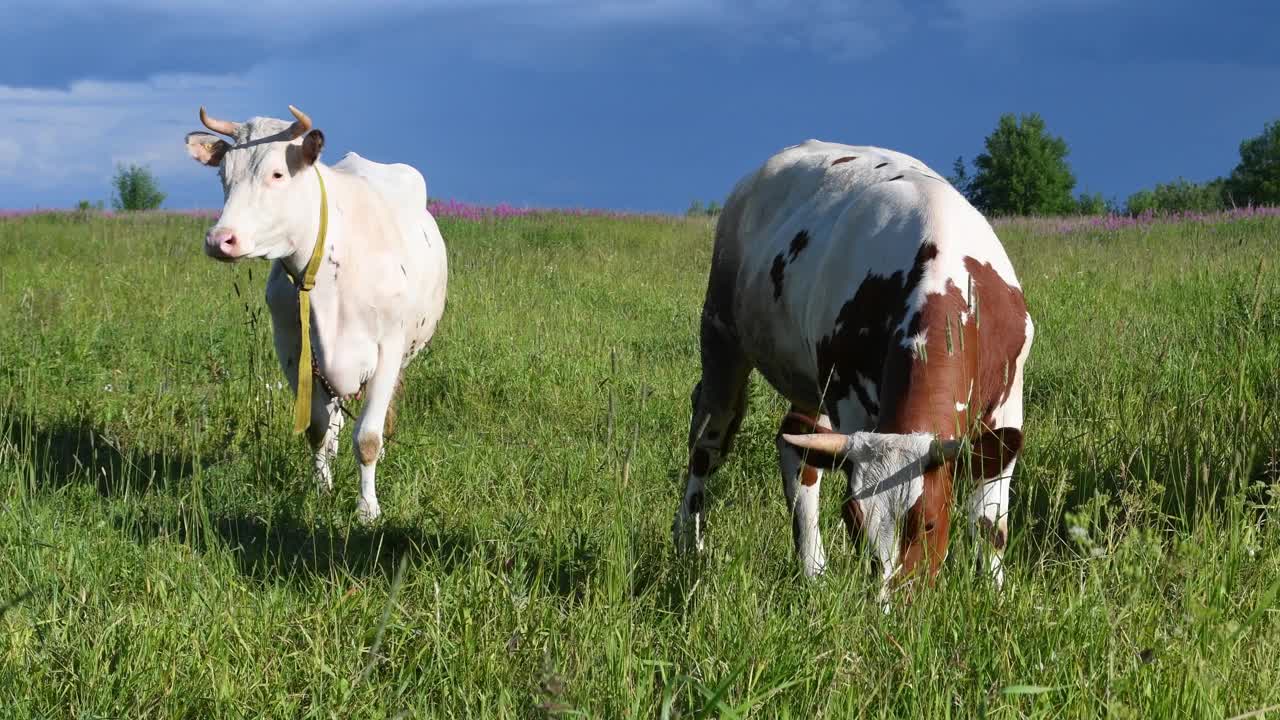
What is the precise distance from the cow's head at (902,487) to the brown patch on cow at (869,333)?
1.58ft

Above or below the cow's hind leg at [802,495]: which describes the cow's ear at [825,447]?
above

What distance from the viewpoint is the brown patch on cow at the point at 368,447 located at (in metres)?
5.47

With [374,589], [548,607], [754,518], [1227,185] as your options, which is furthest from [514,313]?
[1227,185]

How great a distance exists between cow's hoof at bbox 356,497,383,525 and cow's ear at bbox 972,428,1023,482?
2.98 m

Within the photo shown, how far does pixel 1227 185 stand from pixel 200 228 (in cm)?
5683

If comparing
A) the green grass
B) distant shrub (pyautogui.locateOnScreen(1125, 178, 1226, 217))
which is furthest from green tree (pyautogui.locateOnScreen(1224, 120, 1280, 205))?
the green grass

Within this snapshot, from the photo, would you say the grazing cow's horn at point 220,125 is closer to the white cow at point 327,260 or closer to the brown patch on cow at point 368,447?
the white cow at point 327,260

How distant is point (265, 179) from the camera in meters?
5.26

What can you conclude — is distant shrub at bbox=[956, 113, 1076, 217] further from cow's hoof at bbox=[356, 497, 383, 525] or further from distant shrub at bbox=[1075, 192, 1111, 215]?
cow's hoof at bbox=[356, 497, 383, 525]

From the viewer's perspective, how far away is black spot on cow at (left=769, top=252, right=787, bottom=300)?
4453 mm

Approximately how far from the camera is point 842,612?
110 inches

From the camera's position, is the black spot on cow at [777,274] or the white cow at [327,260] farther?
the white cow at [327,260]

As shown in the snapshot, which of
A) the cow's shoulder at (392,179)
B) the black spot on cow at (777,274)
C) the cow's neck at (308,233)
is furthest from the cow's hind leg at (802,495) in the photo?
the cow's shoulder at (392,179)

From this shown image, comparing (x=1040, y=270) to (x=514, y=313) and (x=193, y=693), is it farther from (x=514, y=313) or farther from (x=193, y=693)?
(x=193, y=693)
